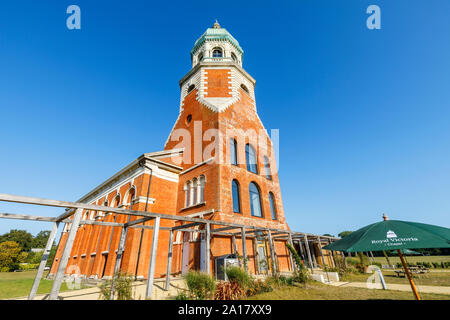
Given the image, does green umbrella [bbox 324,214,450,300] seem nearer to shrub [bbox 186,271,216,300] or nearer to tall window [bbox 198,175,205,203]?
shrub [bbox 186,271,216,300]

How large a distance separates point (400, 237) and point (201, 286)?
641 cm

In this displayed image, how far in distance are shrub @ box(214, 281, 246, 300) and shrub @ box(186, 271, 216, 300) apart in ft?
1.36

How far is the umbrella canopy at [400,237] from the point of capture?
167 inches

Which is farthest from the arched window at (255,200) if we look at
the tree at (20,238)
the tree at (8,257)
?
the tree at (20,238)

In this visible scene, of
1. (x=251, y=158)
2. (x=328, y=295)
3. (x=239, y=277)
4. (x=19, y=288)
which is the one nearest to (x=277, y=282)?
(x=328, y=295)

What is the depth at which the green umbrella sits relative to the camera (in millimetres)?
4235

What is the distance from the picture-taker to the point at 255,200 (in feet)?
58.2

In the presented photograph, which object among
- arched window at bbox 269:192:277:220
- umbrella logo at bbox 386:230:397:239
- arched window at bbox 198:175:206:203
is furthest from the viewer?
arched window at bbox 269:192:277:220

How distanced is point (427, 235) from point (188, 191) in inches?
617

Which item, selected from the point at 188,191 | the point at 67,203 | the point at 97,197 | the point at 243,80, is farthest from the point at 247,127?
the point at 97,197

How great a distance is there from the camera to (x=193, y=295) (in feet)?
23.9

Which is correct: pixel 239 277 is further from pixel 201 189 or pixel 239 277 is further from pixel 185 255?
pixel 201 189

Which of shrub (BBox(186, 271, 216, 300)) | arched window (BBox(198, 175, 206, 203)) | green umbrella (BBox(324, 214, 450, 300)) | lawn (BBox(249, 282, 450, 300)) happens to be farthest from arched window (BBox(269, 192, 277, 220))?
green umbrella (BBox(324, 214, 450, 300))

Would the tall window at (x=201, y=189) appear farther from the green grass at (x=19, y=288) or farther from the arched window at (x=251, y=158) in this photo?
the green grass at (x=19, y=288)
